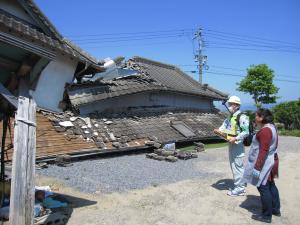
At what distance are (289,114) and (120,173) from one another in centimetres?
2628

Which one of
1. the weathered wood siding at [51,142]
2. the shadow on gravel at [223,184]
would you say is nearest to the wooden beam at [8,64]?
the shadow on gravel at [223,184]

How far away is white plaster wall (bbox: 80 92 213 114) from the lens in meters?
15.1

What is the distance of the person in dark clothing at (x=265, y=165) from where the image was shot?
599 centimetres

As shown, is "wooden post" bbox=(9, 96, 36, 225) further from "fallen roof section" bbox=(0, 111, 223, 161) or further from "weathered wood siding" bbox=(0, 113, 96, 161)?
"weathered wood siding" bbox=(0, 113, 96, 161)

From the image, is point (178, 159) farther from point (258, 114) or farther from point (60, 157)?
point (258, 114)

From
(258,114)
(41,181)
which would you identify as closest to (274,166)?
(258,114)

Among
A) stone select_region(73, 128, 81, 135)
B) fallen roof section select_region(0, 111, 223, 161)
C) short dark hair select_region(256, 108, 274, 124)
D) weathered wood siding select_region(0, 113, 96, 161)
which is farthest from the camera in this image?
stone select_region(73, 128, 81, 135)

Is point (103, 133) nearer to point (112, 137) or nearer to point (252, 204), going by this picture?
point (112, 137)

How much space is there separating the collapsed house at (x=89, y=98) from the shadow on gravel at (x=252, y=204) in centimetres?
414

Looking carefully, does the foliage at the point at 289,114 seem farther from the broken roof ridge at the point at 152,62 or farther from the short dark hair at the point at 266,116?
the short dark hair at the point at 266,116

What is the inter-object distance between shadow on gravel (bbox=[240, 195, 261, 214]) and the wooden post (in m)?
4.16

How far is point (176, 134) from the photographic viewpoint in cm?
1620

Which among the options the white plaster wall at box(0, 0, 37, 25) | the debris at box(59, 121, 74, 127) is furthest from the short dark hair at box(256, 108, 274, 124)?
the debris at box(59, 121, 74, 127)

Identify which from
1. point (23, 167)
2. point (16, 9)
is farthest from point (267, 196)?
point (16, 9)
